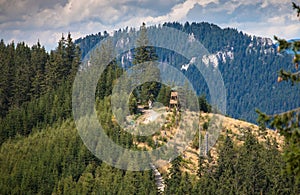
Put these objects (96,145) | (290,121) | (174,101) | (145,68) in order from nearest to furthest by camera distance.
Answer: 1. (290,121)
2. (96,145)
3. (174,101)
4. (145,68)

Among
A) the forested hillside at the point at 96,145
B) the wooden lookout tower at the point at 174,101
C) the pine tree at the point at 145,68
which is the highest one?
the pine tree at the point at 145,68

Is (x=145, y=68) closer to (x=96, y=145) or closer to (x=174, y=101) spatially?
(x=174, y=101)

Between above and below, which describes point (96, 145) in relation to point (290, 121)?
below

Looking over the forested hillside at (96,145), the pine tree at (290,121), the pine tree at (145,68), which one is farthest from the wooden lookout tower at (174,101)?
the pine tree at (290,121)

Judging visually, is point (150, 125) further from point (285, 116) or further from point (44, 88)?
point (285, 116)

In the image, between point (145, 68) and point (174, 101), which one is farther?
point (145, 68)

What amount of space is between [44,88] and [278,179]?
50950 millimetres

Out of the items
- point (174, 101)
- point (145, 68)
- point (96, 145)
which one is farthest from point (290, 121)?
point (145, 68)

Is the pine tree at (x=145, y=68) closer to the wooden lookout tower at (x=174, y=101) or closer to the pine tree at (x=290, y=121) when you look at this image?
the wooden lookout tower at (x=174, y=101)

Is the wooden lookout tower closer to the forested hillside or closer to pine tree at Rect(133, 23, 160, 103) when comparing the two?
the forested hillside

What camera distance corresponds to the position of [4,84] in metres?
101

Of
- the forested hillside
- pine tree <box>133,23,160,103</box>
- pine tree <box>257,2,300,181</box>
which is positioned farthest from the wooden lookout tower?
pine tree <box>257,2,300,181</box>

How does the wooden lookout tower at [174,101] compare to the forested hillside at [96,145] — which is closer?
the forested hillside at [96,145]

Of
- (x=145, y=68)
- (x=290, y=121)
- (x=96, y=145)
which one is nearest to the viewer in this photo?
(x=290, y=121)
